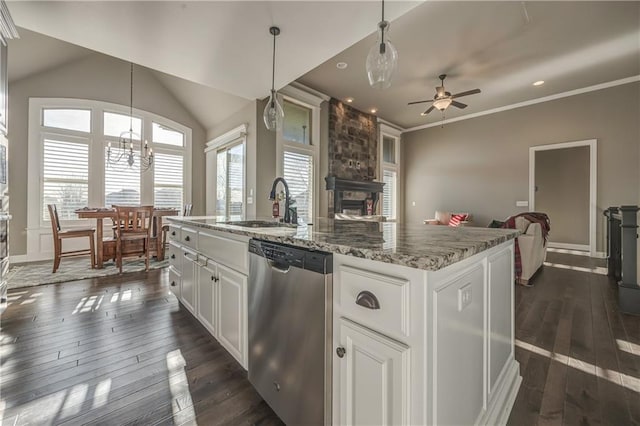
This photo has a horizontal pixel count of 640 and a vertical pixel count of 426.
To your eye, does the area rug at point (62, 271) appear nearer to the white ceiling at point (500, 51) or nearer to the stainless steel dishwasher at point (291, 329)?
the stainless steel dishwasher at point (291, 329)

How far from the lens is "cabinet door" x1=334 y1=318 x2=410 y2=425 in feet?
2.40

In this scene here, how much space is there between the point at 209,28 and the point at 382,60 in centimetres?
208

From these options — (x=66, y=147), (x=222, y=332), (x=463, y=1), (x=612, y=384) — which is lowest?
(x=612, y=384)

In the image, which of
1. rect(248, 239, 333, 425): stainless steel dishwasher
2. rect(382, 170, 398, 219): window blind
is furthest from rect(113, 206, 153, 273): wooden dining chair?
rect(382, 170, 398, 219): window blind

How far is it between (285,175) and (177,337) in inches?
136

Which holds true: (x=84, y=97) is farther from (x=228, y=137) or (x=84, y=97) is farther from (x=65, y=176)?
(x=228, y=137)

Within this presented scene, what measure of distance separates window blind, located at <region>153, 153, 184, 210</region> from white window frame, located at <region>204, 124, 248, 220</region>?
0.62m

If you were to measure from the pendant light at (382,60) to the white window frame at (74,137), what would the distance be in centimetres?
564

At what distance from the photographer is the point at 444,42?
3543mm

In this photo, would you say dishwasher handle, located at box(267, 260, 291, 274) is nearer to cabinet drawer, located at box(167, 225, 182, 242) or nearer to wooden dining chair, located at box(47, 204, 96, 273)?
cabinet drawer, located at box(167, 225, 182, 242)

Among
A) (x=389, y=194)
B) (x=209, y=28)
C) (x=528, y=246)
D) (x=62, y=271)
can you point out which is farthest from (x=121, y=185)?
(x=528, y=246)

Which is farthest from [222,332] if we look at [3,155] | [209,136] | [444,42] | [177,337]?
[209,136]

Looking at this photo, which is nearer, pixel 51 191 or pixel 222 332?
pixel 222 332

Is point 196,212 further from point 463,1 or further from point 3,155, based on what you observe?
point 463,1
